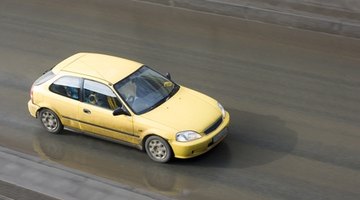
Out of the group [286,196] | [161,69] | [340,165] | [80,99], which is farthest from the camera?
[161,69]

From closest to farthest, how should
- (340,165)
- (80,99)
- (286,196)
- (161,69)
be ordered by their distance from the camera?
(286,196) < (340,165) < (80,99) < (161,69)

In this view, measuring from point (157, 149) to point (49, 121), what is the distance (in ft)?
8.29

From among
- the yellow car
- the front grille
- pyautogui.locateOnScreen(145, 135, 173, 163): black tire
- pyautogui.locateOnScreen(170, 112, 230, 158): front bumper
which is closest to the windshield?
the yellow car

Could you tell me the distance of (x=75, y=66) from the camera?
1209cm

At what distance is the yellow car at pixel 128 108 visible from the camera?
1088cm

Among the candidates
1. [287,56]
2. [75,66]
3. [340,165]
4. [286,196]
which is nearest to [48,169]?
[75,66]

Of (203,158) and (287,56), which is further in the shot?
(287,56)

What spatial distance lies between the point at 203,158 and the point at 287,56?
514 centimetres

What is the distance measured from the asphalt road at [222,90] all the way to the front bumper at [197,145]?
32 cm

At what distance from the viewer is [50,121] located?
1228 cm

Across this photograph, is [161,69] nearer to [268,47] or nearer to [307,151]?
[268,47]

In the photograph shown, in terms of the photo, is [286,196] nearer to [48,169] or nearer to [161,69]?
[48,169]

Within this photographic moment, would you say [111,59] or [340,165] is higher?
[111,59]

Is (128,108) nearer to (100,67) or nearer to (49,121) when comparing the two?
(100,67)
